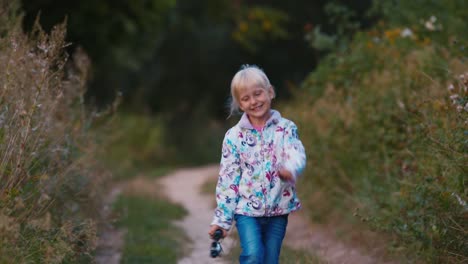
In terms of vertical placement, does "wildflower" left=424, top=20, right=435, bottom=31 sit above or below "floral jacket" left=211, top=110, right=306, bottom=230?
above

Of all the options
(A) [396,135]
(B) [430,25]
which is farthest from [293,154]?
(B) [430,25]

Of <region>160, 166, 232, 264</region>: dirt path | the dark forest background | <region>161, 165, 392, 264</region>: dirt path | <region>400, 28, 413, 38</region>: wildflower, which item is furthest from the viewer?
the dark forest background

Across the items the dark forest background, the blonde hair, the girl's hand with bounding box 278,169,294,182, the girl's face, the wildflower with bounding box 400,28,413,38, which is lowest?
the girl's hand with bounding box 278,169,294,182

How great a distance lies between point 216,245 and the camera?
434cm

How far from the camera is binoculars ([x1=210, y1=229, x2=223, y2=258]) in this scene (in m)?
4.30

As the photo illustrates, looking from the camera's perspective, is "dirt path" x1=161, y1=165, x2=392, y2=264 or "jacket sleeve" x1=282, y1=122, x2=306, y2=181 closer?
"jacket sleeve" x1=282, y1=122, x2=306, y2=181

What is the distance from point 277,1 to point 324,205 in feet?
46.2

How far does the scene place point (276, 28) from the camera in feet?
49.4

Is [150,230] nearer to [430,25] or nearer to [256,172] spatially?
[256,172]

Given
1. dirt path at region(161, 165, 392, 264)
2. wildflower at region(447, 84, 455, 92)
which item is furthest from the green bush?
dirt path at region(161, 165, 392, 264)

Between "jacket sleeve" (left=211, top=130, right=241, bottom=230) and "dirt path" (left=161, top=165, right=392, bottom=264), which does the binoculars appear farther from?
"dirt path" (left=161, top=165, right=392, bottom=264)

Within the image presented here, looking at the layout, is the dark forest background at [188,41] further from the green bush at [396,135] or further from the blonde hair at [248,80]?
the blonde hair at [248,80]

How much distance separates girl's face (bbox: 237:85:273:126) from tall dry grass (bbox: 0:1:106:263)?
129 cm

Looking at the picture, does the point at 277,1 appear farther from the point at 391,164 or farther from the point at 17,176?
the point at 17,176
